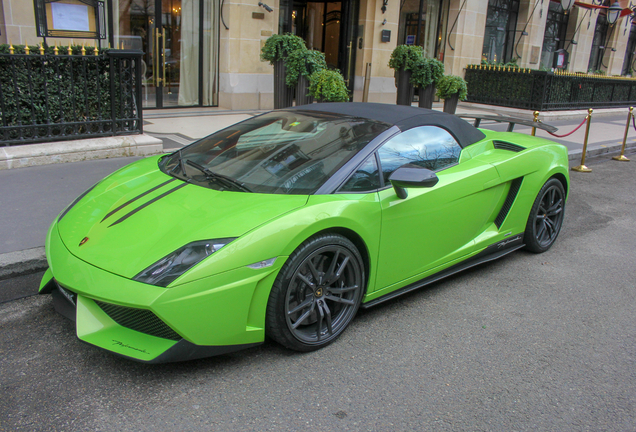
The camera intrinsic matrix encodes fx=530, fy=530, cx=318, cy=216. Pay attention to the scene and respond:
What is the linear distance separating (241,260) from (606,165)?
365 inches

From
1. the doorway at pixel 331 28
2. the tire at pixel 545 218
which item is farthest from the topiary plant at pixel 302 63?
the doorway at pixel 331 28

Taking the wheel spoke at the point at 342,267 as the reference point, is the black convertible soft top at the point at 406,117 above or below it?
above

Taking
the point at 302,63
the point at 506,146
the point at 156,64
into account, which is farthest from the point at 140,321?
the point at 156,64

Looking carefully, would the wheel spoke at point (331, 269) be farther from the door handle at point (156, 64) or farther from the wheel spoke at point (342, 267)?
the door handle at point (156, 64)

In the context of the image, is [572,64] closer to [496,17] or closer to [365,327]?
[496,17]

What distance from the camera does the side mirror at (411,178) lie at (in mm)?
3195

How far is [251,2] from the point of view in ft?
39.9

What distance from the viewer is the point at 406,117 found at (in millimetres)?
3861

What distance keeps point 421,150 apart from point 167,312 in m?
2.14

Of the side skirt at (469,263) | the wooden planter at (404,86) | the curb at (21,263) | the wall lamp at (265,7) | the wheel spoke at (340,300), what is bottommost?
the curb at (21,263)

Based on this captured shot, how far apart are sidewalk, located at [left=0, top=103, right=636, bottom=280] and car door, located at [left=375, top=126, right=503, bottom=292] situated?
2693 millimetres

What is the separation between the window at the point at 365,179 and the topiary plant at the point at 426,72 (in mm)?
8216

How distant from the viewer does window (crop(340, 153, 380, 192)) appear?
3246 millimetres

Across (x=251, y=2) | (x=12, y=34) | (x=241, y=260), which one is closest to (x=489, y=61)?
(x=251, y=2)
